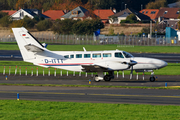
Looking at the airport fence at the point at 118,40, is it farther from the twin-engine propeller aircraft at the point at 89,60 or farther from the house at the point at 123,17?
the twin-engine propeller aircraft at the point at 89,60

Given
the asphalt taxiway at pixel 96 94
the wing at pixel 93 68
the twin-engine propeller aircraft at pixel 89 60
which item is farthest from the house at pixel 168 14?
the asphalt taxiway at pixel 96 94

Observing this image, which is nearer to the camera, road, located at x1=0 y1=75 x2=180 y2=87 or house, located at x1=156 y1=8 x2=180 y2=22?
road, located at x1=0 y1=75 x2=180 y2=87

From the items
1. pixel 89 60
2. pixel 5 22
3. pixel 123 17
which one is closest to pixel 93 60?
pixel 89 60

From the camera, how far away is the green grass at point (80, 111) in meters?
14.8

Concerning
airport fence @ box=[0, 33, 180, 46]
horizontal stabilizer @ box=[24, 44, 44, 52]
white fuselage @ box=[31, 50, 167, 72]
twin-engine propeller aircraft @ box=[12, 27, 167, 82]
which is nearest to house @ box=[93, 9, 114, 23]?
airport fence @ box=[0, 33, 180, 46]

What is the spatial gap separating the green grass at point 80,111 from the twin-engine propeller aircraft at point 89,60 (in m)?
11.0

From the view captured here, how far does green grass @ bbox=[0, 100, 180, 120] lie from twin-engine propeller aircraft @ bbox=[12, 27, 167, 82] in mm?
11002

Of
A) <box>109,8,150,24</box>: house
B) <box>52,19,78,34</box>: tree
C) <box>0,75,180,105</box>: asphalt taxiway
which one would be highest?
<box>109,8,150,24</box>: house

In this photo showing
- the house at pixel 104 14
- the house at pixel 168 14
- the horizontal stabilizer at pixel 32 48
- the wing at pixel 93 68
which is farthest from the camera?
the house at pixel 104 14

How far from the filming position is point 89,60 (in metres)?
Result: 29.8

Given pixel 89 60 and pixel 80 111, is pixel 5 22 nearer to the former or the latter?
pixel 89 60

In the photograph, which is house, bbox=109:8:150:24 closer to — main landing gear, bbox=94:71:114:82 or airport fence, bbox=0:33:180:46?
airport fence, bbox=0:33:180:46

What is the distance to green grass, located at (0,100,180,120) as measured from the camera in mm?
14820

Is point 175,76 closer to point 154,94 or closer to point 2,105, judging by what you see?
point 154,94
